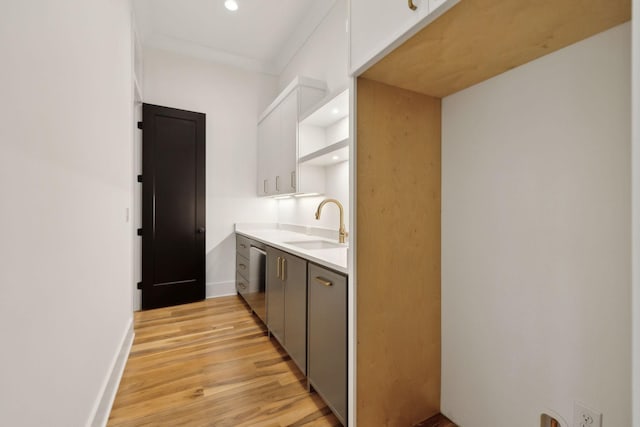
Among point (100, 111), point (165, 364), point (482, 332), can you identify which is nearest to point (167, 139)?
point (100, 111)

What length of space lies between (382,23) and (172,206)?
9.73 feet

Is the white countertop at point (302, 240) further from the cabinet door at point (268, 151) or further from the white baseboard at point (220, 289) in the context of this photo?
the white baseboard at point (220, 289)

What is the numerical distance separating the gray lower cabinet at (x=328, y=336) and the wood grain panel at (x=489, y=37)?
0.94 metres

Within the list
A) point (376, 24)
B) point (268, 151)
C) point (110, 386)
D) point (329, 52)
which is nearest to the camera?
point (376, 24)

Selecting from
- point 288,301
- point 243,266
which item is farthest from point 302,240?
point 243,266

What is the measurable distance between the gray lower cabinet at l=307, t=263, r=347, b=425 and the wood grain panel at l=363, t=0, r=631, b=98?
944 millimetres

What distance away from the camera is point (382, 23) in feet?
3.43

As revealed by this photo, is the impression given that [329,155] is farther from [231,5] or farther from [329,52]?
[231,5]

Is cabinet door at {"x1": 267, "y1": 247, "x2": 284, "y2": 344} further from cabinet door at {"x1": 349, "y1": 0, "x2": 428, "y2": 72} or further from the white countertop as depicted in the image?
cabinet door at {"x1": 349, "y1": 0, "x2": 428, "y2": 72}

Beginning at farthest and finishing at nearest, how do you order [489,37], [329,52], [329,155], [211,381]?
1. [329,52]
2. [329,155]
3. [211,381]
4. [489,37]

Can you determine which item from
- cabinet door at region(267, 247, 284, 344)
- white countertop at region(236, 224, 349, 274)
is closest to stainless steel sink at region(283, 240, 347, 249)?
white countertop at region(236, 224, 349, 274)

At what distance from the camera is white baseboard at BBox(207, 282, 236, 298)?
3537 millimetres

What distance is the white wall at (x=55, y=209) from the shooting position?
0.74 meters

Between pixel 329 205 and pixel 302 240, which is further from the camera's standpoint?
pixel 329 205
